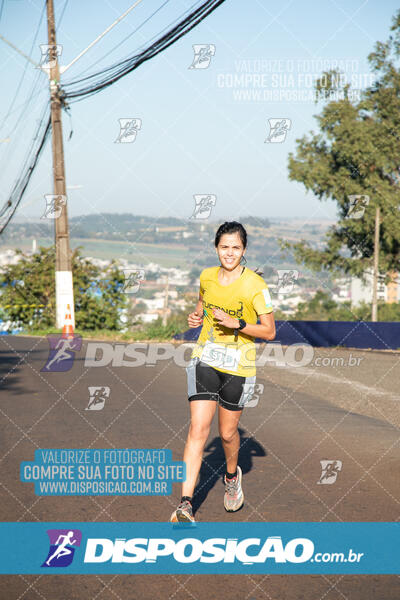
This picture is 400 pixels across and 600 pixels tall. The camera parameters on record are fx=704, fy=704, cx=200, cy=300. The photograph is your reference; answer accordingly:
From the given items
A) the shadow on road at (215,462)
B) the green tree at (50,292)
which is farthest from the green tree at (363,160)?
the shadow on road at (215,462)

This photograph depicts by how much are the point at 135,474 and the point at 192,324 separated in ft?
6.12

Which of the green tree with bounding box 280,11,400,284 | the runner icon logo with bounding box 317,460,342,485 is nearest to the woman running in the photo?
the runner icon logo with bounding box 317,460,342,485

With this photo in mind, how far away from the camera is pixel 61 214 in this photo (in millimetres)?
24109

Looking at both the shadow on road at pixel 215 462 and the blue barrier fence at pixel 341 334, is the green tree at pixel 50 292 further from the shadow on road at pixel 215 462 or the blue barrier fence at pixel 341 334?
the shadow on road at pixel 215 462

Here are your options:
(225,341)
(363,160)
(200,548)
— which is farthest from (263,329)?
(363,160)

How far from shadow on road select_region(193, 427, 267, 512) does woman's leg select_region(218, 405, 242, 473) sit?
424 millimetres

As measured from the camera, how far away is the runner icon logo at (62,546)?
4.21 meters

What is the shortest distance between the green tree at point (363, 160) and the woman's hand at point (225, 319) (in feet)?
112

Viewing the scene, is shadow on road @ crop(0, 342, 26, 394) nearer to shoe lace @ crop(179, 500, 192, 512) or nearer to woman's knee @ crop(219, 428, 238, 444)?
woman's knee @ crop(219, 428, 238, 444)

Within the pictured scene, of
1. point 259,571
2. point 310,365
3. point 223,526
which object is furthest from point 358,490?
point 310,365

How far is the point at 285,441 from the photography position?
7.59m

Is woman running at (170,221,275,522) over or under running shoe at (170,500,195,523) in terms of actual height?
over

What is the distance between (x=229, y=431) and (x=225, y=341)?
2.33 feet

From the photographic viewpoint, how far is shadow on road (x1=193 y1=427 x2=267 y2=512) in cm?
562
